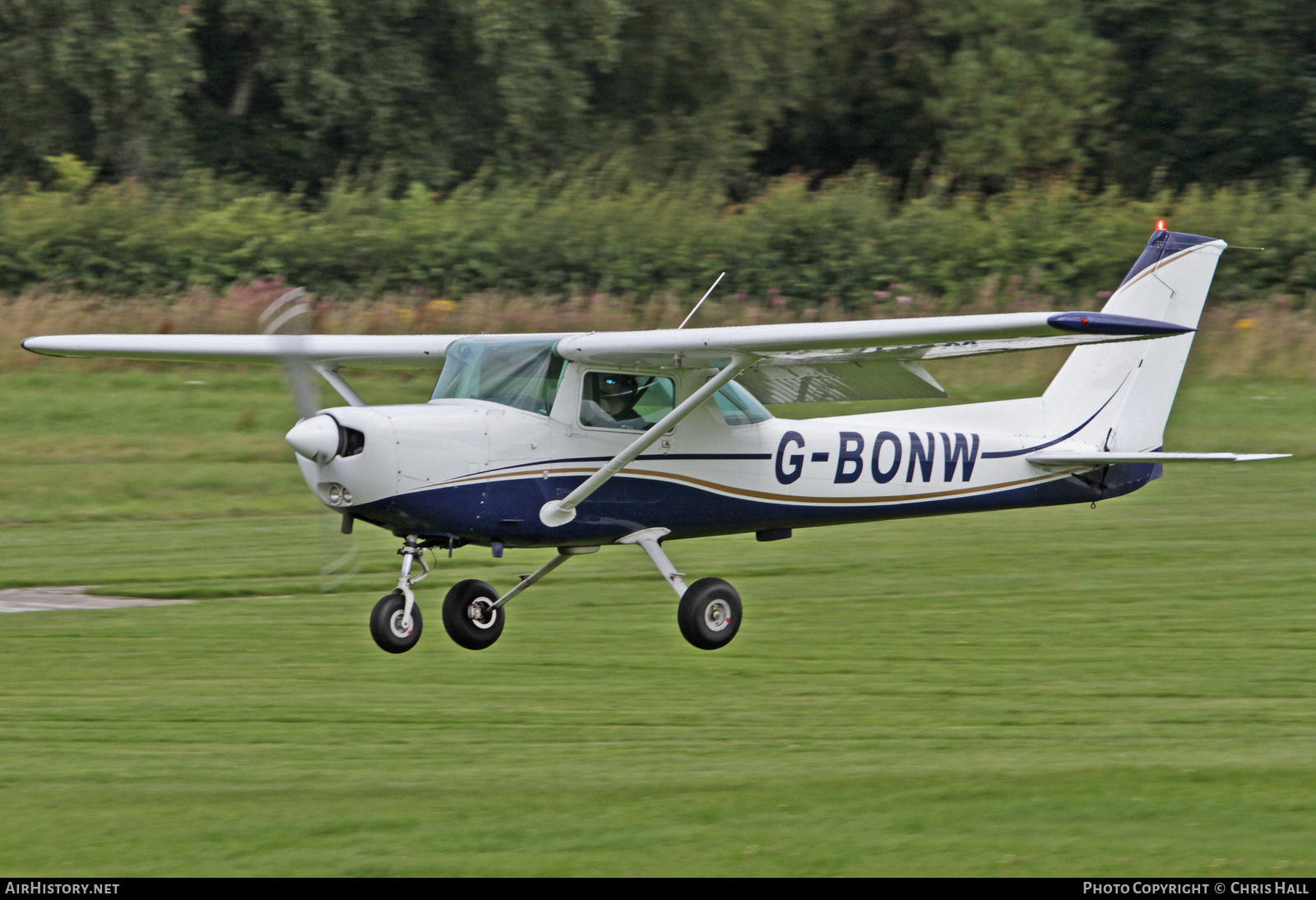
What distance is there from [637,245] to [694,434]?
15.7 m

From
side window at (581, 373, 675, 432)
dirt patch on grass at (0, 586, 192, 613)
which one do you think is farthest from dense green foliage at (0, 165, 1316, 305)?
side window at (581, 373, 675, 432)

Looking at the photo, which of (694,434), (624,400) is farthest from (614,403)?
(694,434)

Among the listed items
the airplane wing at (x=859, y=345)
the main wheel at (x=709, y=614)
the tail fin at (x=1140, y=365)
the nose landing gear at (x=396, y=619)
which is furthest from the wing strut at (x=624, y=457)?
the tail fin at (x=1140, y=365)

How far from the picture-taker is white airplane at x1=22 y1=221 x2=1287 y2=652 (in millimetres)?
9391

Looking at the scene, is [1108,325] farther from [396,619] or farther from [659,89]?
[659,89]

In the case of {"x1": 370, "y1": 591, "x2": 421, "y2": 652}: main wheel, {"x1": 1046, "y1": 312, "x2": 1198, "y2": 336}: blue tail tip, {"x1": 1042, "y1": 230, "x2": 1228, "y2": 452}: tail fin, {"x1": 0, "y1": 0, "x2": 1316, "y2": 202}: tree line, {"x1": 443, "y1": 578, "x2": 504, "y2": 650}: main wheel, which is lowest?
{"x1": 0, "y1": 0, "x2": 1316, "y2": 202}: tree line

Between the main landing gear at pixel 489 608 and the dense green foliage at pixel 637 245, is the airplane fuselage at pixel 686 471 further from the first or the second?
the dense green foliage at pixel 637 245

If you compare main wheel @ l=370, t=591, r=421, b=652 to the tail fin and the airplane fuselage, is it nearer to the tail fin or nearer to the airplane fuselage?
the airplane fuselage

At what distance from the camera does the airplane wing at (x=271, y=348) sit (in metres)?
10.9

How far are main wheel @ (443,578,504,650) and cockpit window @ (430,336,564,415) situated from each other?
4.64 feet

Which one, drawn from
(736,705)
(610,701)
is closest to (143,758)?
(610,701)

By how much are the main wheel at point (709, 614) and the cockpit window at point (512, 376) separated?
154 centimetres

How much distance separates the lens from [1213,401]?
21.6 metres
